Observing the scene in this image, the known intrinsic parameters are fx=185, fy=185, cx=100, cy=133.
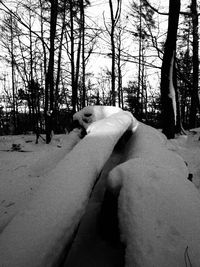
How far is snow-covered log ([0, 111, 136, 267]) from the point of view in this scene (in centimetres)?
77

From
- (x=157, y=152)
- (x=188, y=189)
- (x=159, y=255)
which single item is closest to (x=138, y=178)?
(x=188, y=189)

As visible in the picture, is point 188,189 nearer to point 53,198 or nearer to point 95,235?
point 95,235

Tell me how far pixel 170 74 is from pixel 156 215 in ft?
17.4

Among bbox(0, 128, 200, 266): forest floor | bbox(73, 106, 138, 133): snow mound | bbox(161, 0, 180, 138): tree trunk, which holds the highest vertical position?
bbox(161, 0, 180, 138): tree trunk

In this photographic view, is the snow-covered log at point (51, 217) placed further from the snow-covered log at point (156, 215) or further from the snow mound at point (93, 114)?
the snow mound at point (93, 114)

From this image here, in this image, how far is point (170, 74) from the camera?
5.48 metres

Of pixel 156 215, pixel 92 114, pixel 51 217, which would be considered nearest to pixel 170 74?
pixel 92 114

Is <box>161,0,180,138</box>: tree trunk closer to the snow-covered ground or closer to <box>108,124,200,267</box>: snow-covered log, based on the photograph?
the snow-covered ground

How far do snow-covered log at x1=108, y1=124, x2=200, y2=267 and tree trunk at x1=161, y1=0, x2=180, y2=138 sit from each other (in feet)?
15.0

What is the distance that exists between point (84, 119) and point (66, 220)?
2.46 m

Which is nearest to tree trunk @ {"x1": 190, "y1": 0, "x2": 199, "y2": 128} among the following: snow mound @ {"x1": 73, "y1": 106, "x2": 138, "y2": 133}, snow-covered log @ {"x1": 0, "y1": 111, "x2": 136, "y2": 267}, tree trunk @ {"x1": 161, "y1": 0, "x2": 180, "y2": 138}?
tree trunk @ {"x1": 161, "y1": 0, "x2": 180, "y2": 138}

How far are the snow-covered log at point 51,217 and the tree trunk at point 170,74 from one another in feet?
15.5

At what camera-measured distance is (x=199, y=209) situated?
1.07 metres

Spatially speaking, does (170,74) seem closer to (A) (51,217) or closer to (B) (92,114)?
(B) (92,114)
